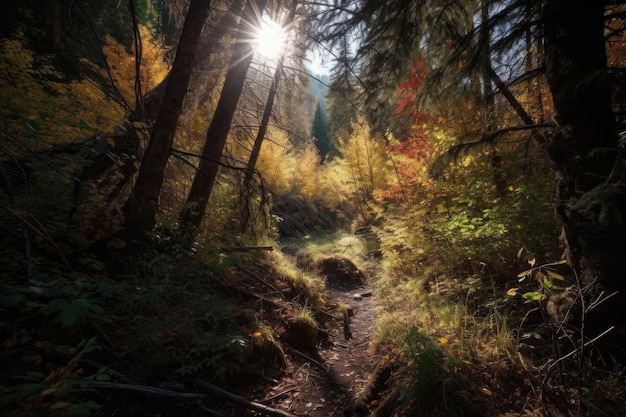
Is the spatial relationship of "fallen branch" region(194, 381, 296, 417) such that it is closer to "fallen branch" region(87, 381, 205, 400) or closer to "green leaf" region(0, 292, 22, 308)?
"fallen branch" region(87, 381, 205, 400)

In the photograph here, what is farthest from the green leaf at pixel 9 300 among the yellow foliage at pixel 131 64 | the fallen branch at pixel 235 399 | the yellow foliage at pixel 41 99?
the yellow foliage at pixel 131 64

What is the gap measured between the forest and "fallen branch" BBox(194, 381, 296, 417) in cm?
2

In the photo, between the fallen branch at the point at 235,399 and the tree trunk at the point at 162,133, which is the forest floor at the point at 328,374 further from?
the tree trunk at the point at 162,133

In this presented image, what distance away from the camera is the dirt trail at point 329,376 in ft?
10.3

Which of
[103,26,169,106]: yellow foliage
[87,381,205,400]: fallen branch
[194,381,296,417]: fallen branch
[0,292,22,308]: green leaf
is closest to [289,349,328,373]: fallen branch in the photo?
[194,381,296,417]: fallen branch

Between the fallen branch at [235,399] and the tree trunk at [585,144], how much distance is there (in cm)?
343

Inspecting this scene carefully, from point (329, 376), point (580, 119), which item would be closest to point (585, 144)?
point (580, 119)

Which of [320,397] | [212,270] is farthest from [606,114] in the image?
[212,270]

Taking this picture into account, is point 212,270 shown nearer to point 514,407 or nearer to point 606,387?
point 514,407

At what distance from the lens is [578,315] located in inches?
113

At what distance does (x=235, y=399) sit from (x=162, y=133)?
11.4 feet

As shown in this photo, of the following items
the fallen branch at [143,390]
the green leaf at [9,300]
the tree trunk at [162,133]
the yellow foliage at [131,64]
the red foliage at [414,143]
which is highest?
the yellow foliage at [131,64]

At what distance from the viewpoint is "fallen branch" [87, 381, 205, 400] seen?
6.69ft

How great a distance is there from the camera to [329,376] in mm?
3771
